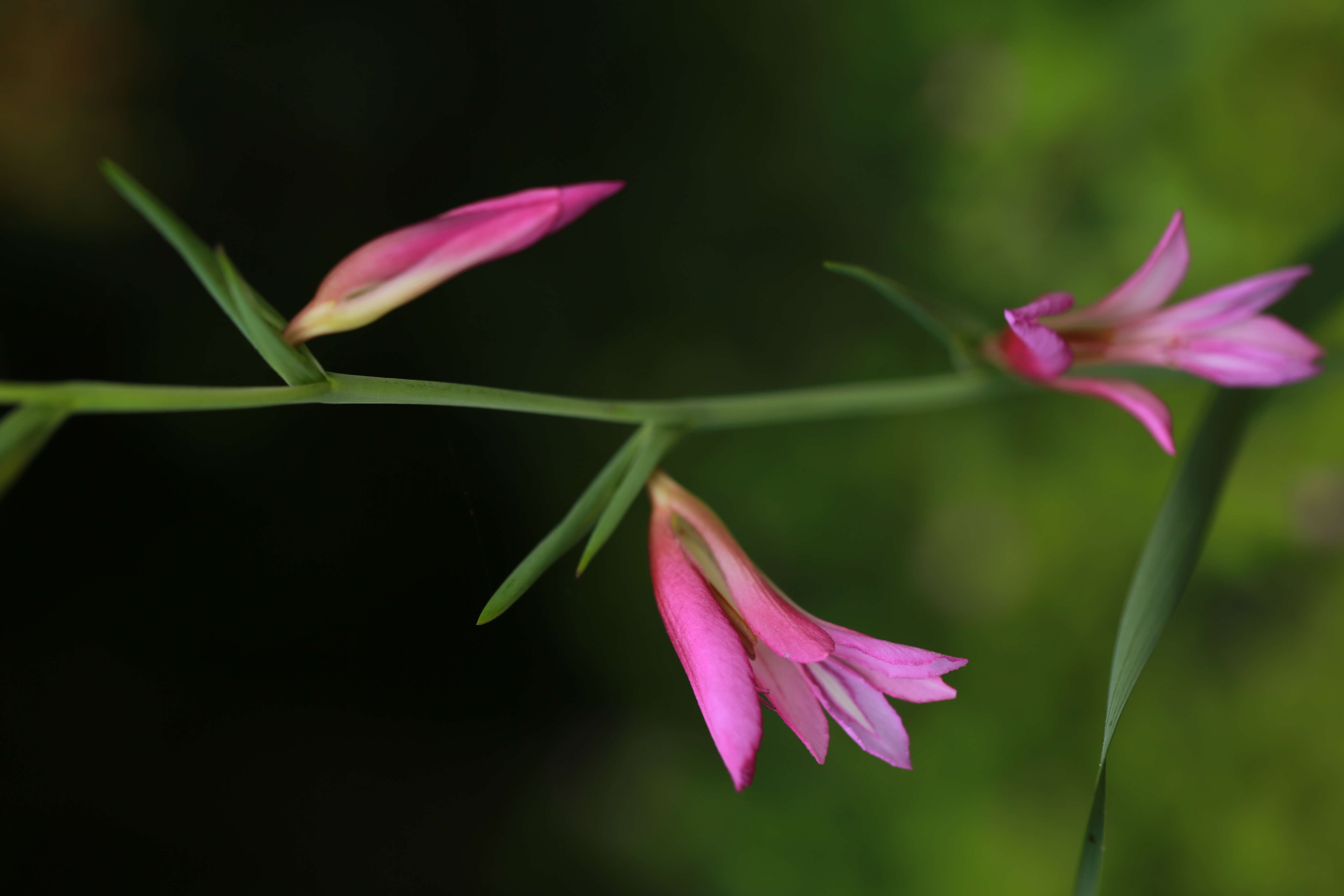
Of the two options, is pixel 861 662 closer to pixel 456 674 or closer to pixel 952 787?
pixel 952 787

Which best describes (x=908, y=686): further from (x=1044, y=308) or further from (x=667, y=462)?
(x=667, y=462)

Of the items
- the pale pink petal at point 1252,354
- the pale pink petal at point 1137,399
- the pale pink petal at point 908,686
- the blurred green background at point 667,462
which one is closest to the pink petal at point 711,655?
the pale pink petal at point 908,686

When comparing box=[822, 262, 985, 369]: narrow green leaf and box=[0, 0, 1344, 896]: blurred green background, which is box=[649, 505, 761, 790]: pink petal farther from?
box=[0, 0, 1344, 896]: blurred green background

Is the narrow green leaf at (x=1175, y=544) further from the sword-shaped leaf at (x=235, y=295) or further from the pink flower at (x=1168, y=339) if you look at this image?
the sword-shaped leaf at (x=235, y=295)

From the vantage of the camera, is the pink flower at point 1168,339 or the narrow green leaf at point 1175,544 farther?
the pink flower at point 1168,339

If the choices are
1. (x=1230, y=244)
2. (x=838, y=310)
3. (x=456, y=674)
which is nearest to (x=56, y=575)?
(x=456, y=674)

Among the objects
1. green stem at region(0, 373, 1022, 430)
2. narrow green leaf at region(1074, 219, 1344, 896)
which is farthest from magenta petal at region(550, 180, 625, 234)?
narrow green leaf at region(1074, 219, 1344, 896)

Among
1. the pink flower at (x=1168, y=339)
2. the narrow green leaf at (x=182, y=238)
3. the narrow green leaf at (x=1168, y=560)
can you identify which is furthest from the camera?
the pink flower at (x=1168, y=339)
